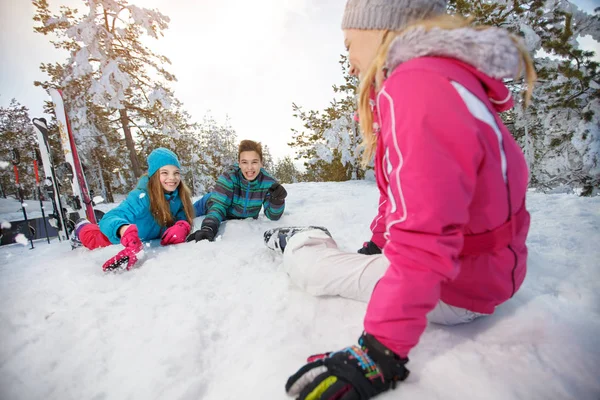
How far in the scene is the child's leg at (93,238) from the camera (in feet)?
10.6

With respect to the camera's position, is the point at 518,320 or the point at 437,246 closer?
the point at 437,246

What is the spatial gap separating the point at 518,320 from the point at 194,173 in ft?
62.3

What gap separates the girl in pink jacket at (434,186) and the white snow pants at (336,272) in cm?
13

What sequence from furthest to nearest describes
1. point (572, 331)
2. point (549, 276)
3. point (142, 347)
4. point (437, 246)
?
point (549, 276), point (142, 347), point (572, 331), point (437, 246)

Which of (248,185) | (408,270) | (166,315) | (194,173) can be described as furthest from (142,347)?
(194,173)

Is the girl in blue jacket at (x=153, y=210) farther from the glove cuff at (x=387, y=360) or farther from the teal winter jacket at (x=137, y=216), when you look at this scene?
the glove cuff at (x=387, y=360)

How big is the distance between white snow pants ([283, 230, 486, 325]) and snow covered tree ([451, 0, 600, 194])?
19.9 ft

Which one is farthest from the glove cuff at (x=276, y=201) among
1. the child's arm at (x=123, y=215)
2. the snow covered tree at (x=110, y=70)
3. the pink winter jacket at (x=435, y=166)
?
the snow covered tree at (x=110, y=70)

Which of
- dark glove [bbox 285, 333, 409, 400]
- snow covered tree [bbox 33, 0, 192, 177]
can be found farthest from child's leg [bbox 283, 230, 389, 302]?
snow covered tree [bbox 33, 0, 192, 177]

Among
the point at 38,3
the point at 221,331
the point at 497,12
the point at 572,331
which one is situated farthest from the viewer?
the point at 38,3

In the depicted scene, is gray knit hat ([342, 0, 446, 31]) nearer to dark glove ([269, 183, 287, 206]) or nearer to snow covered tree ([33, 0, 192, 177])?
dark glove ([269, 183, 287, 206])

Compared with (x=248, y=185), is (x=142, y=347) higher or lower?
lower

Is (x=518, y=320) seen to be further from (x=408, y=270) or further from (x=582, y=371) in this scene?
(x=408, y=270)

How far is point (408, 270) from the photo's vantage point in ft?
2.70
